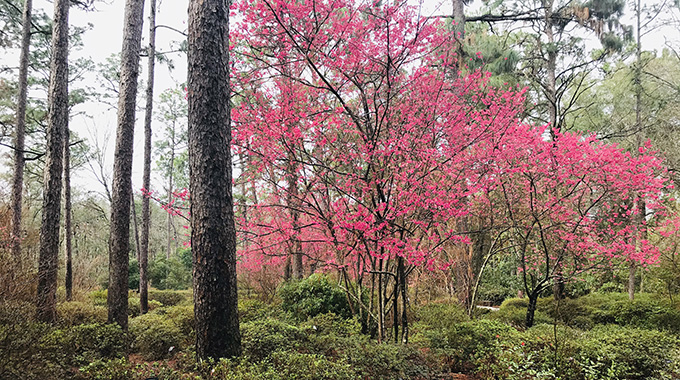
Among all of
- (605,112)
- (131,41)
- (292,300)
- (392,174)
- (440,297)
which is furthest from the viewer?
(605,112)

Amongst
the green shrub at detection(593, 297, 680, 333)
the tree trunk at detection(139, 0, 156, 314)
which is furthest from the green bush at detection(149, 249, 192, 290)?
the green shrub at detection(593, 297, 680, 333)

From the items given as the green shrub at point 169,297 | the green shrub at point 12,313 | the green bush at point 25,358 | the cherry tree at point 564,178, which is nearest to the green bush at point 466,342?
the cherry tree at point 564,178

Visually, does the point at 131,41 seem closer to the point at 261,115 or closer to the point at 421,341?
the point at 261,115

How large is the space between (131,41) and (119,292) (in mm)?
3601

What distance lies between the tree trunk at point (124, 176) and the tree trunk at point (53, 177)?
42.8 inches

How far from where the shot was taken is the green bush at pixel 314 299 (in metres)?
6.24

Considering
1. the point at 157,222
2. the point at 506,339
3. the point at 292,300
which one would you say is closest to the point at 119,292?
the point at 292,300

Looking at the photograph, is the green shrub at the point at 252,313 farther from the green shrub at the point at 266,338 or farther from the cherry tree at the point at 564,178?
the cherry tree at the point at 564,178

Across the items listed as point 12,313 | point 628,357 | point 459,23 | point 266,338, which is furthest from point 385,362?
point 459,23

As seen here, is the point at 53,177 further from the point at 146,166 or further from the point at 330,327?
the point at 330,327

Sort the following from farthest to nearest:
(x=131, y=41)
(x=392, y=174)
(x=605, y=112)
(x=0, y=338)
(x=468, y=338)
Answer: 1. (x=605, y=112)
2. (x=131, y=41)
3. (x=468, y=338)
4. (x=392, y=174)
5. (x=0, y=338)

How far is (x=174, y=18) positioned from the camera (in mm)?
8977

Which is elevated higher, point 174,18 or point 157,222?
point 174,18

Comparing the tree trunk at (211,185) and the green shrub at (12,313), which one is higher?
the tree trunk at (211,185)
